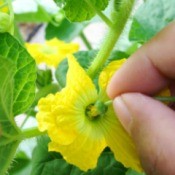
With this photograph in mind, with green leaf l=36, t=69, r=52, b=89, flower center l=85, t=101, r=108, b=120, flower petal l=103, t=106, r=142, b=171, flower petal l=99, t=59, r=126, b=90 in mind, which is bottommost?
green leaf l=36, t=69, r=52, b=89

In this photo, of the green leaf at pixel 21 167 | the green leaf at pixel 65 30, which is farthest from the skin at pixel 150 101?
the green leaf at pixel 65 30

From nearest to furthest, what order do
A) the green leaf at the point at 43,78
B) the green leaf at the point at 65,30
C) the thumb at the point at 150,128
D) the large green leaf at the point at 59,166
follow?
1. the thumb at the point at 150,128
2. the large green leaf at the point at 59,166
3. the green leaf at the point at 43,78
4. the green leaf at the point at 65,30

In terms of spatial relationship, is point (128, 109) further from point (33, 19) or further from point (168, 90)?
point (33, 19)

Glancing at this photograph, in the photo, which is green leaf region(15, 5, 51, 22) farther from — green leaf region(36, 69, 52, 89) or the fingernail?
the fingernail

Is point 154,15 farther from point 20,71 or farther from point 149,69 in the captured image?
point 20,71

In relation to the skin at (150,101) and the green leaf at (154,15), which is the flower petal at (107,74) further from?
the green leaf at (154,15)

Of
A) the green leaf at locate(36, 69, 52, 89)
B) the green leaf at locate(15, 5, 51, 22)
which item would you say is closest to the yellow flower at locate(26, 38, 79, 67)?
the green leaf at locate(36, 69, 52, 89)

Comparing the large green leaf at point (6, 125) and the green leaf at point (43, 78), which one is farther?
the green leaf at point (43, 78)
